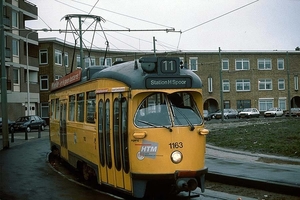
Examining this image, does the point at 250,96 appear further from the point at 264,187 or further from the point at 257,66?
the point at 264,187

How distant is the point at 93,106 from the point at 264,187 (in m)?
4.48

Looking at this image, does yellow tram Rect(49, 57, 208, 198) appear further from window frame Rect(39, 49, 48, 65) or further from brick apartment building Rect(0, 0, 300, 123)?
window frame Rect(39, 49, 48, 65)

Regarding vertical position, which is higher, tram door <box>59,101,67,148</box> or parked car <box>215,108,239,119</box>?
tram door <box>59,101,67,148</box>

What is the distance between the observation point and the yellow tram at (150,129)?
27.9 feet

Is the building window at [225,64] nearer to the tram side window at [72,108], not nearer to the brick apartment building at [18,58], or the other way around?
the brick apartment building at [18,58]

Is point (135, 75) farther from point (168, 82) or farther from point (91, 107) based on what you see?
point (91, 107)

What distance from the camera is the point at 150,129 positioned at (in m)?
8.56

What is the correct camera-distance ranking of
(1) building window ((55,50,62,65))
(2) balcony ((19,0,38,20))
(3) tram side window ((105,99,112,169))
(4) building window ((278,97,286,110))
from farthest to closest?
(4) building window ((278,97,286,110))
(1) building window ((55,50,62,65))
(2) balcony ((19,0,38,20))
(3) tram side window ((105,99,112,169))

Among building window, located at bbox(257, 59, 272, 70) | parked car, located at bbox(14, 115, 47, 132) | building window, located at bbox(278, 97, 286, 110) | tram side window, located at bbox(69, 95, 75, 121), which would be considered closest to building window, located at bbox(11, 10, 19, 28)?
parked car, located at bbox(14, 115, 47, 132)

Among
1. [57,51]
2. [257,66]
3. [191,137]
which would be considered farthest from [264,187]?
[257,66]

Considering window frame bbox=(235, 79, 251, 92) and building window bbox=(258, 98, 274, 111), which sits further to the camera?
building window bbox=(258, 98, 274, 111)

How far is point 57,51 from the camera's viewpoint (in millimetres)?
55844

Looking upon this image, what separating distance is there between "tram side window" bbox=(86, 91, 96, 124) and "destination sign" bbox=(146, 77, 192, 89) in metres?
2.28

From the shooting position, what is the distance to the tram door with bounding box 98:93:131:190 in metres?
8.86
